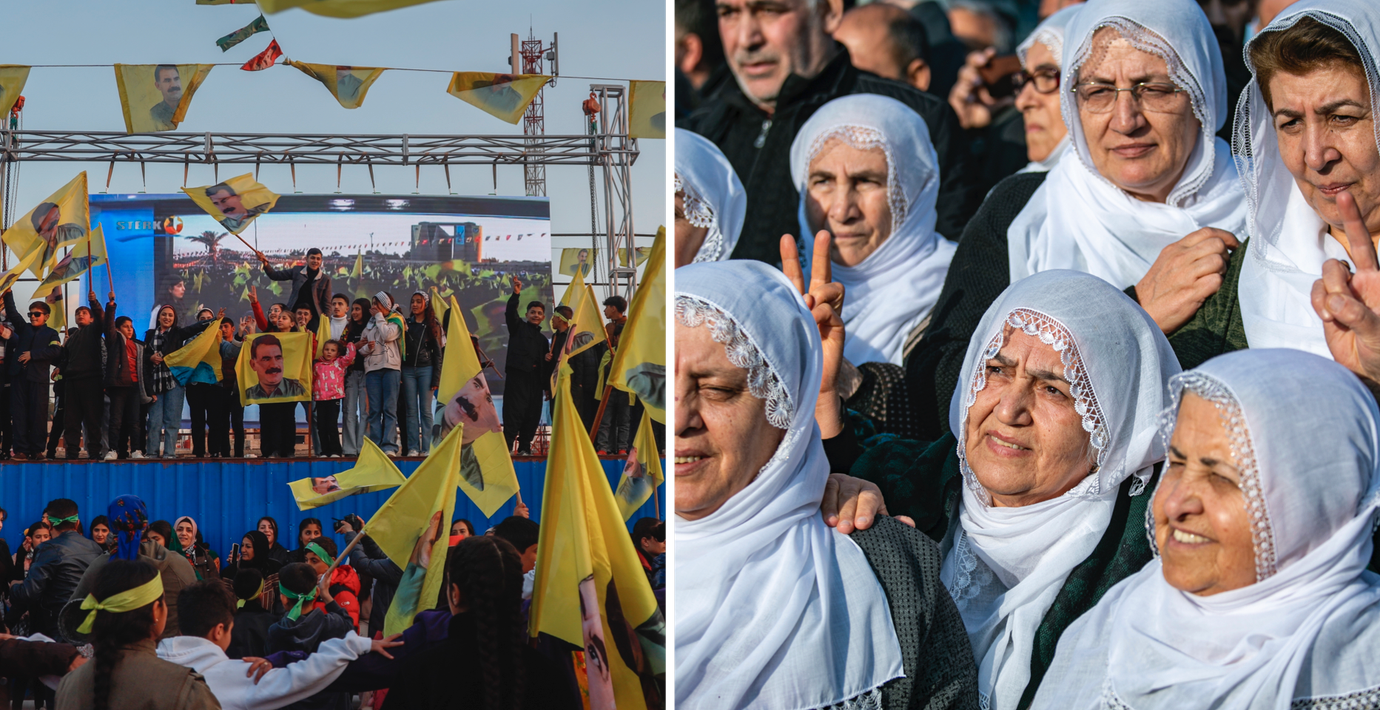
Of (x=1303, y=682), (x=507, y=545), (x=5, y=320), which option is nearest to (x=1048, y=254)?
(x=1303, y=682)

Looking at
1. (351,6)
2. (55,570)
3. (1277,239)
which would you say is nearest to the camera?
(1277,239)

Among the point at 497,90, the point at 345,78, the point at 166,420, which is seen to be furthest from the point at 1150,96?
the point at 166,420

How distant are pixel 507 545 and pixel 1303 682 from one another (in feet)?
8.43

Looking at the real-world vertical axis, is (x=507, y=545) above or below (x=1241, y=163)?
below

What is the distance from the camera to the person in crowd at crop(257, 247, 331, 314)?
14.9 ft

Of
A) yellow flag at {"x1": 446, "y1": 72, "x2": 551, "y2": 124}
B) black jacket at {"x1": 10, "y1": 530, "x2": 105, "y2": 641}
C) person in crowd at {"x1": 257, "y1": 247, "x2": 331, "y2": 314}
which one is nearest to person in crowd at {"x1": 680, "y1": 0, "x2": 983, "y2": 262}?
yellow flag at {"x1": 446, "y1": 72, "x2": 551, "y2": 124}

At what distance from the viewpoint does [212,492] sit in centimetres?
430

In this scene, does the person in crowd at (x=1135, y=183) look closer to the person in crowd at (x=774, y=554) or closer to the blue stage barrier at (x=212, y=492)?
the person in crowd at (x=774, y=554)

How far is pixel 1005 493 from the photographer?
104 inches

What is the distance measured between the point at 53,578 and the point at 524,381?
1915 mm

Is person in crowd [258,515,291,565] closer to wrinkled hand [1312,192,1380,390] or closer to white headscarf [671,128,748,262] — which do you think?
white headscarf [671,128,748,262]

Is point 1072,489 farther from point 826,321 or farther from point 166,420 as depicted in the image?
point 166,420

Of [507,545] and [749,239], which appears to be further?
[507,545]

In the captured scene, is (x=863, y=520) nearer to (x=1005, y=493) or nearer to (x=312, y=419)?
(x=1005, y=493)
